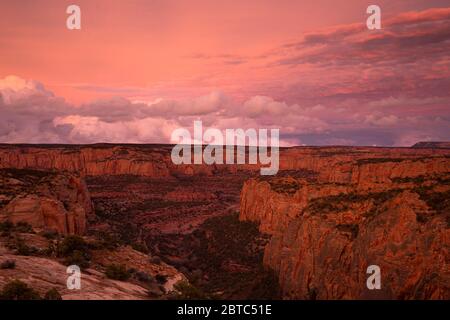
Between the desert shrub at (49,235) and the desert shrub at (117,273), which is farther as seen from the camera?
the desert shrub at (49,235)

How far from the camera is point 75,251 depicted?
18141 millimetres

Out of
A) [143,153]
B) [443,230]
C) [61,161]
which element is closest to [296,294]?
[443,230]

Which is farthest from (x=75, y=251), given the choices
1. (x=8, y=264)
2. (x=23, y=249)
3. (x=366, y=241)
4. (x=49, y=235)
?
(x=366, y=241)

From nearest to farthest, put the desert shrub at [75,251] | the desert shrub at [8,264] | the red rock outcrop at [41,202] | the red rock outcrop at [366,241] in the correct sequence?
the desert shrub at [8,264], the desert shrub at [75,251], the red rock outcrop at [366,241], the red rock outcrop at [41,202]

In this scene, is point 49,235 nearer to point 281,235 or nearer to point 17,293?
point 17,293

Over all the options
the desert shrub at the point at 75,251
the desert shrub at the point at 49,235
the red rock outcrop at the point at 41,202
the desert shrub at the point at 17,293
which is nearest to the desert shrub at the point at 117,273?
the desert shrub at the point at 75,251

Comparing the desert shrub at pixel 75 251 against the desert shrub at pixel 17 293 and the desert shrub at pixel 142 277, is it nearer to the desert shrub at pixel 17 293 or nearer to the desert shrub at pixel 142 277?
the desert shrub at pixel 142 277

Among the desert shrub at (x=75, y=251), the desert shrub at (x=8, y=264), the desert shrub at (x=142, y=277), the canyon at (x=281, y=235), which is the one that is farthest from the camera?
the canyon at (x=281, y=235)

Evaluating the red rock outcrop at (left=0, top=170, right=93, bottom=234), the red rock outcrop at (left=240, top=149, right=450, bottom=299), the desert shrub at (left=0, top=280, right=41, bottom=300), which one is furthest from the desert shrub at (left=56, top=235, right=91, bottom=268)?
the red rock outcrop at (left=240, top=149, right=450, bottom=299)

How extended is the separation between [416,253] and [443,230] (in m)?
2.15

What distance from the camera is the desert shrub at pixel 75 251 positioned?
1711cm

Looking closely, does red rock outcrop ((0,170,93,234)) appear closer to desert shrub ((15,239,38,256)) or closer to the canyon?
the canyon

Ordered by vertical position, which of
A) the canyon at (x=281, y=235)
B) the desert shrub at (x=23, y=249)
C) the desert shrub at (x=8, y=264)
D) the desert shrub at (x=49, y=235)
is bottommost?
the canyon at (x=281, y=235)

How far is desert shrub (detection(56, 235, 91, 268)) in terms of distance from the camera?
17106 mm
